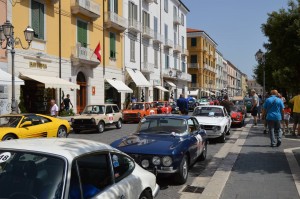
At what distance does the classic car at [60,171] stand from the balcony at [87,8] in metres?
21.9

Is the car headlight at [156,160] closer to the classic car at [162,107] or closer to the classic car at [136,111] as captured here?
the classic car at [136,111]

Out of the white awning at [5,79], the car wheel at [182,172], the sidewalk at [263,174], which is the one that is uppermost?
the white awning at [5,79]

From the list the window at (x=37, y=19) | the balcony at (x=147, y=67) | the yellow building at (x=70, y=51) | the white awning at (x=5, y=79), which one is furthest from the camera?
the balcony at (x=147, y=67)

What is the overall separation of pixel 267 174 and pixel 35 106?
1694 cm

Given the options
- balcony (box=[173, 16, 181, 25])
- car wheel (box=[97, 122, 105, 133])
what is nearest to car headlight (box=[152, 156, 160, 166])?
car wheel (box=[97, 122, 105, 133])

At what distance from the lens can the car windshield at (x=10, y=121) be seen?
40.2ft

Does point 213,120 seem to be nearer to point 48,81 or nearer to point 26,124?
point 26,124

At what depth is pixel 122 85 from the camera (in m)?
30.7

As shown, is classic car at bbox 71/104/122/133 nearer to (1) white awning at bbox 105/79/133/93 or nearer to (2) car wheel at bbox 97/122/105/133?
(2) car wheel at bbox 97/122/105/133

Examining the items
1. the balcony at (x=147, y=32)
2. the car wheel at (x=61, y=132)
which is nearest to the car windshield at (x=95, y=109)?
the car wheel at (x=61, y=132)

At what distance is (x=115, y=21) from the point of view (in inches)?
1180

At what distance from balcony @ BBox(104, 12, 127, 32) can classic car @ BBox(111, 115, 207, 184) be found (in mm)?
21574

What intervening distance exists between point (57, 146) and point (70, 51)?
21698 mm

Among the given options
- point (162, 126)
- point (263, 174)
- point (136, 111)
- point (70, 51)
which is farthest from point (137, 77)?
point (263, 174)
